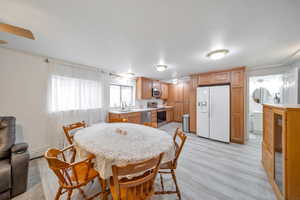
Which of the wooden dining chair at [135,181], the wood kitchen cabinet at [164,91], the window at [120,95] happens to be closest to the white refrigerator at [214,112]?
the wood kitchen cabinet at [164,91]

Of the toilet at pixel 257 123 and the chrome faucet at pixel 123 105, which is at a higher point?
the chrome faucet at pixel 123 105

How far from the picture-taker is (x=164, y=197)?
1536mm

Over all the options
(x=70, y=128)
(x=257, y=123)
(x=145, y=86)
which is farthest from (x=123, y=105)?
(x=257, y=123)

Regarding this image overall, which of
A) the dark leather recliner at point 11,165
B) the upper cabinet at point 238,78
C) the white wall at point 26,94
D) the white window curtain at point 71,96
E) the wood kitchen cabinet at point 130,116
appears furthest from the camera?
the wood kitchen cabinet at point 130,116

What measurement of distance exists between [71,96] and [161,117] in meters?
3.82

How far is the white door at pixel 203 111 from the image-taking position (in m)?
3.74

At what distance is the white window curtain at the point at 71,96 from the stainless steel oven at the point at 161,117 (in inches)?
103

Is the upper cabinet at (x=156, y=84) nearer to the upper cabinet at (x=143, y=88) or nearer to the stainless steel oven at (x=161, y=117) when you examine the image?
the upper cabinet at (x=143, y=88)

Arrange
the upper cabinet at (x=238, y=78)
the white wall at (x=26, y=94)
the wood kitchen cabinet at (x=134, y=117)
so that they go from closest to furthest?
the white wall at (x=26, y=94) → the upper cabinet at (x=238, y=78) → the wood kitchen cabinet at (x=134, y=117)

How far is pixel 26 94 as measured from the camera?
2.38 meters

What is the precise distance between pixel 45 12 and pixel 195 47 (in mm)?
2177

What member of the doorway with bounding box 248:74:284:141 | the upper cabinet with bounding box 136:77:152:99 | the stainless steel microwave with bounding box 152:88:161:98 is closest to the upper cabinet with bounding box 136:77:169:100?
the upper cabinet with bounding box 136:77:152:99

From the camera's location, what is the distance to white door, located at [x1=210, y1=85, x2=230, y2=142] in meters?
3.37

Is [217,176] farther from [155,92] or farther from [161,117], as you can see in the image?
[155,92]
